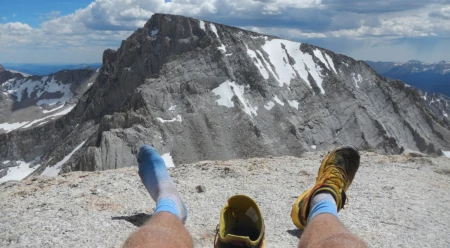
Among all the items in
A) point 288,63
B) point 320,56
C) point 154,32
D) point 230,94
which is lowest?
point 230,94

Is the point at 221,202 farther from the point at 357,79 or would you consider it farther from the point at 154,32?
the point at 357,79

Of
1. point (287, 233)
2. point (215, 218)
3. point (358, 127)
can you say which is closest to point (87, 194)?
point (215, 218)

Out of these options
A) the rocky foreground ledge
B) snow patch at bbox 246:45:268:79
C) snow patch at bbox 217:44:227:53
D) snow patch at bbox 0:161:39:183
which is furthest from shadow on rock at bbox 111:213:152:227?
snow patch at bbox 0:161:39:183

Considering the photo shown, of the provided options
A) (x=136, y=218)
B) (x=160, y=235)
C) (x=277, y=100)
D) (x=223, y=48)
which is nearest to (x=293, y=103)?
(x=277, y=100)

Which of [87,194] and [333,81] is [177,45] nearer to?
[333,81]

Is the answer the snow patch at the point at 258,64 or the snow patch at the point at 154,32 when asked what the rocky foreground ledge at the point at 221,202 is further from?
the snow patch at the point at 154,32

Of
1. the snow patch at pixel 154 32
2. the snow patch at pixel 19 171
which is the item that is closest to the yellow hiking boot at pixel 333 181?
the snow patch at pixel 154 32
